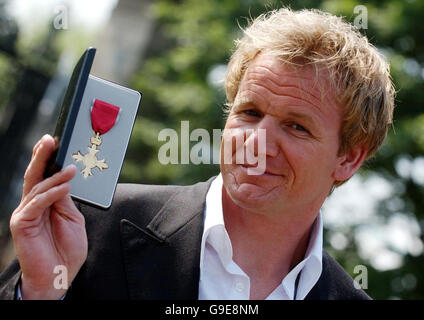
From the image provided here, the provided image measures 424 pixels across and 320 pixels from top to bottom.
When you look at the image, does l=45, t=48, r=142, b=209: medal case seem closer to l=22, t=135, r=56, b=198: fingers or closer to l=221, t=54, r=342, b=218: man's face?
l=22, t=135, r=56, b=198: fingers

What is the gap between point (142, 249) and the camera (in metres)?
2.20

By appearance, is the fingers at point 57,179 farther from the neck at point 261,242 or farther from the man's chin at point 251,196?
the neck at point 261,242

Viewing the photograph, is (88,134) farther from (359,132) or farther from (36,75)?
(36,75)

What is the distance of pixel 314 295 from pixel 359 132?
0.78 m

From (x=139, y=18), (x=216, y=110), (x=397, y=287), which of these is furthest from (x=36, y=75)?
(x=397, y=287)

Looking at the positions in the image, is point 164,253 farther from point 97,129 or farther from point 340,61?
point 340,61

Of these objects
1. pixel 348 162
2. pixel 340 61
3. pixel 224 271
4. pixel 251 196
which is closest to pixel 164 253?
pixel 224 271

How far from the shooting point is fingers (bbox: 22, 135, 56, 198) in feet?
5.72

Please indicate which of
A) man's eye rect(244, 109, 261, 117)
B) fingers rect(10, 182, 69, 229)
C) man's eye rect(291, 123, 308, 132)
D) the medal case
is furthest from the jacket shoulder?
fingers rect(10, 182, 69, 229)

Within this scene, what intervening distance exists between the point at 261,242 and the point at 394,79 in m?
5.03

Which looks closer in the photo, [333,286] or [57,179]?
[57,179]

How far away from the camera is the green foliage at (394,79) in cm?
671

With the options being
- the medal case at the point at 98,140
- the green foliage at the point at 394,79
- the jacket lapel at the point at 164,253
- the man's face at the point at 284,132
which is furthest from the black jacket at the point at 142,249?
the green foliage at the point at 394,79

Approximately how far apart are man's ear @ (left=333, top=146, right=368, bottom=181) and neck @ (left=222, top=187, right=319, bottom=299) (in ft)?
1.02
